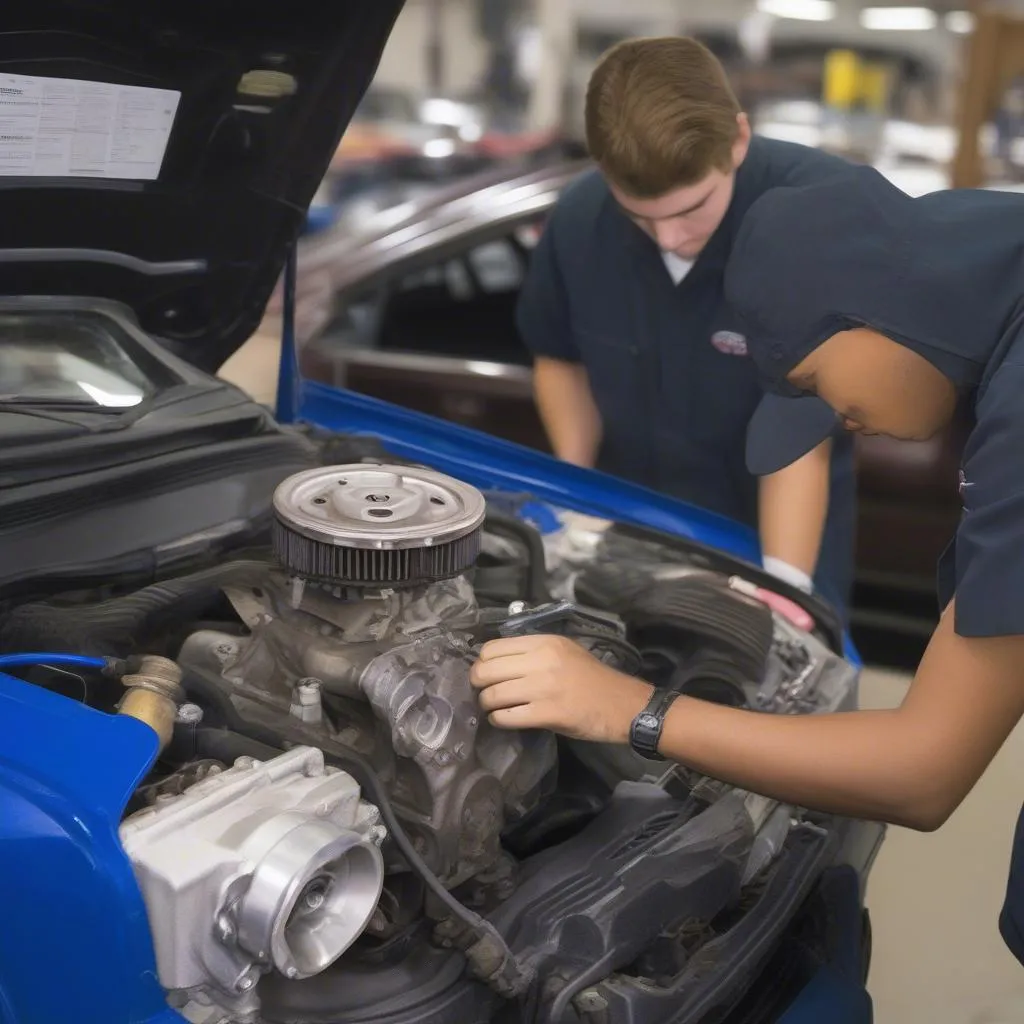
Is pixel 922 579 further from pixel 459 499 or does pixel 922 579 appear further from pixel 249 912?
pixel 249 912

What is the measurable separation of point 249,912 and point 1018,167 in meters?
4.63

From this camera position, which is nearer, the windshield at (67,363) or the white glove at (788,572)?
the windshield at (67,363)

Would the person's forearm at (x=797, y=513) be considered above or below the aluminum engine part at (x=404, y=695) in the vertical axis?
below

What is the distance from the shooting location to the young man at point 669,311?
192 cm

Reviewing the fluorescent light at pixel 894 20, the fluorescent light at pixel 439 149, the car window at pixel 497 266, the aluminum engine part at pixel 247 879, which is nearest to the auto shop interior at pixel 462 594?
the aluminum engine part at pixel 247 879

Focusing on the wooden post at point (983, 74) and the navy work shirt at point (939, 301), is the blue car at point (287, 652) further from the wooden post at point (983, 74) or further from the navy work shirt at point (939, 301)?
the wooden post at point (983, 74)

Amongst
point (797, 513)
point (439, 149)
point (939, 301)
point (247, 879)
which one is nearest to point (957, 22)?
point (439, 149)

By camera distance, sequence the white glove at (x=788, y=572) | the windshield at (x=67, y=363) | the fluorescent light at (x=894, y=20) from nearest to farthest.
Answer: the windshield at (x=67, y=363)
the white glove at (x=788, y=572)
the fluorescent light at (x=894, y=20)

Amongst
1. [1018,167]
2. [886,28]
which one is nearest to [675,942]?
[1018,167]

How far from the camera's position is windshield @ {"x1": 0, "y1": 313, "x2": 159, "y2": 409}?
1.69 metres

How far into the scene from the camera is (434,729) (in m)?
1.27

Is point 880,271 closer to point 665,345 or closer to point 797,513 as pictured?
point 797,513

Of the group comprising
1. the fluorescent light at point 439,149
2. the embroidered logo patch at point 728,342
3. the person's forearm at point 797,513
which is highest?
the embroidered logo patch at point 728,342

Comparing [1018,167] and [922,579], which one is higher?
[1018,167]
